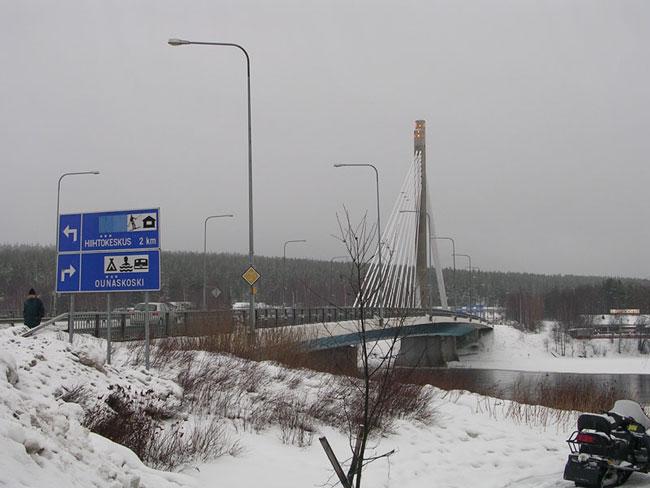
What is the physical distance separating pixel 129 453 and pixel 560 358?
71722 mm

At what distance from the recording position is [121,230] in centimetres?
1297

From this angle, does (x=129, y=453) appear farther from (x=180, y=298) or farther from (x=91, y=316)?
(x=180, y=298)

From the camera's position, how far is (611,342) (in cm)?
7775

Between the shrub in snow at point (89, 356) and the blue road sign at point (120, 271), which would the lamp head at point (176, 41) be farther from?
the shrub in snow at point (89, 356)

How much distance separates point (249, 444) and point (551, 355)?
2749 inches

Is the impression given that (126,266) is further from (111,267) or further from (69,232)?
(69,232)

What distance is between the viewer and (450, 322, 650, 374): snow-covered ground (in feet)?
211

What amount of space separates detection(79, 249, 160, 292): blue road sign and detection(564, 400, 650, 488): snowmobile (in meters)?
7.65

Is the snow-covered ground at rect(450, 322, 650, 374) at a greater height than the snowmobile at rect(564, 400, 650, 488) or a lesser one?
lesser

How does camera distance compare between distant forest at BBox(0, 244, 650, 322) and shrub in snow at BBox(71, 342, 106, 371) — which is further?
distant forest at BBox(0, 244, 650, 322)

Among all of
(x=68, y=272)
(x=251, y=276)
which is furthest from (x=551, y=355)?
(x=68, y=272)

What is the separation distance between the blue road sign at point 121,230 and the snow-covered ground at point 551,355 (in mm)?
54948

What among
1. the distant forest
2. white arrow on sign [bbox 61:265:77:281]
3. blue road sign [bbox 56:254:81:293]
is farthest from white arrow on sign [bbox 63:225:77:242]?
the distant forest

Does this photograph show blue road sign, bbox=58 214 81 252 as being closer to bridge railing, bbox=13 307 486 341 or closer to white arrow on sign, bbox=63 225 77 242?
white arrow on sign, bbox=63 225 77 242
